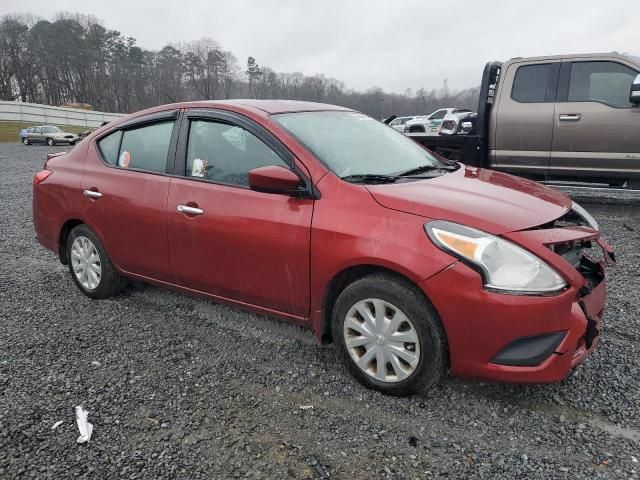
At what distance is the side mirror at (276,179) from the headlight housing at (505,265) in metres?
0.95

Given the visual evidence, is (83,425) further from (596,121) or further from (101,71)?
(101,71)

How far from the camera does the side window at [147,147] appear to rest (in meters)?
3.66

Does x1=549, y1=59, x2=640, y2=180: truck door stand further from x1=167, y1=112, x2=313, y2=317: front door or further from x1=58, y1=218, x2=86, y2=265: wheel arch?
x1=58, y1=218, x2=86, y2=265: wheel arch

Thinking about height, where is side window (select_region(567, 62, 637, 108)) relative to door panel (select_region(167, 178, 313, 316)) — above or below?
above

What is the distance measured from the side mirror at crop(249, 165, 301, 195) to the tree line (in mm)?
65725

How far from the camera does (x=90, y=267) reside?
13.8ft

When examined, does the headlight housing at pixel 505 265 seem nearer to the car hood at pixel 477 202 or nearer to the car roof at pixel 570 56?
the car hood at pixel 477 202

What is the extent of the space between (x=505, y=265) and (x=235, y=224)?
162cm

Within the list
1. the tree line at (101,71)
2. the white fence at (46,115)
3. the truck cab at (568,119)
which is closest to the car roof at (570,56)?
the truck cab at (568,119)

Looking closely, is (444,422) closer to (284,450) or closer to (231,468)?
(284,450)

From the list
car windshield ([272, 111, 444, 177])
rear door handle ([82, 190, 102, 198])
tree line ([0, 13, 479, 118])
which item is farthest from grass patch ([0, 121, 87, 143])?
car windshield ([272, 111, 444, 177])

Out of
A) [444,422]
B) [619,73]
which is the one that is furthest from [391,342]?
[619,73]

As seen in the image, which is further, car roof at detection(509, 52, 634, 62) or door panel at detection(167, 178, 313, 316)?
car roof at detection(509, 52, 634, 62)

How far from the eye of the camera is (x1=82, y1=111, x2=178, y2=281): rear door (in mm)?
3588
